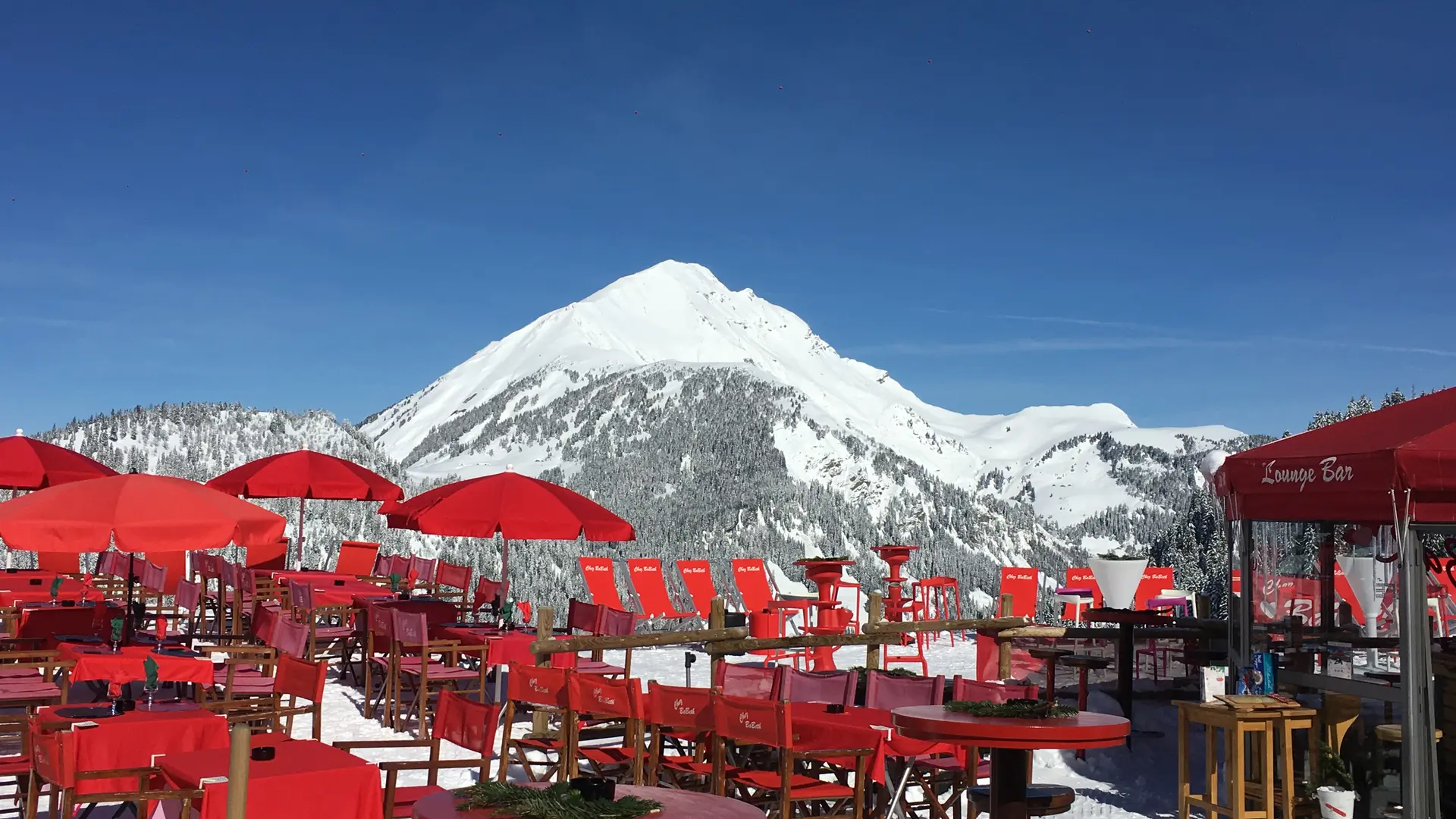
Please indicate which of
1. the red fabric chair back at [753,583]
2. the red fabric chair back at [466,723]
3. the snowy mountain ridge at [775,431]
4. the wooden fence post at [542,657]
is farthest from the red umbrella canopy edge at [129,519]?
the snowy mountain ridge at [775,431]

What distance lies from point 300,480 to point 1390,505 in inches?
408

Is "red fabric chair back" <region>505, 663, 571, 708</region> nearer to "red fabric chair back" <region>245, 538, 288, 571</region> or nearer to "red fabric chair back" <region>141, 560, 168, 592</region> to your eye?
"red fabric chair back" <region>245, 538, 288, 571</region>

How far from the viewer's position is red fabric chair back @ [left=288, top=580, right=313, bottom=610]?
1030 centimetres

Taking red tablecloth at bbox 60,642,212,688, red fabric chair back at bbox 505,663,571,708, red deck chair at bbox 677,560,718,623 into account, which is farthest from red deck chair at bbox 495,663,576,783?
red deck chair at bbox 677,560,718,623

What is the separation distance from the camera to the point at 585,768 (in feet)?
25.3

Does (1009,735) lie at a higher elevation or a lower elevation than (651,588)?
lower

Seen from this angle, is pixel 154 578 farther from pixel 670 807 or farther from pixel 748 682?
pixel 670 807

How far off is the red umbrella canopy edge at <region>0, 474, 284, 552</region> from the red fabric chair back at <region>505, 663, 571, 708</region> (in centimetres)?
181

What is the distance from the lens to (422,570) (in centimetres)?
1497

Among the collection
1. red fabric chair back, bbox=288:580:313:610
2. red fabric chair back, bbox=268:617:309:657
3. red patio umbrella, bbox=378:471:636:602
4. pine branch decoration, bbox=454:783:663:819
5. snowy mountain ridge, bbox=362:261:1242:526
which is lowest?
pine branch decoration, bbox=454:783:663:819

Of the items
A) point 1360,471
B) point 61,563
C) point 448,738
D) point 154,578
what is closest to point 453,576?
point 154,578

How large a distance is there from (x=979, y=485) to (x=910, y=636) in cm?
14357

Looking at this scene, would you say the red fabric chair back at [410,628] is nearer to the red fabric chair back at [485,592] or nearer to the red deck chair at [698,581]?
the red fabric chair back at [485,592]

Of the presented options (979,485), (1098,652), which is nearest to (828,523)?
(1098,652)
